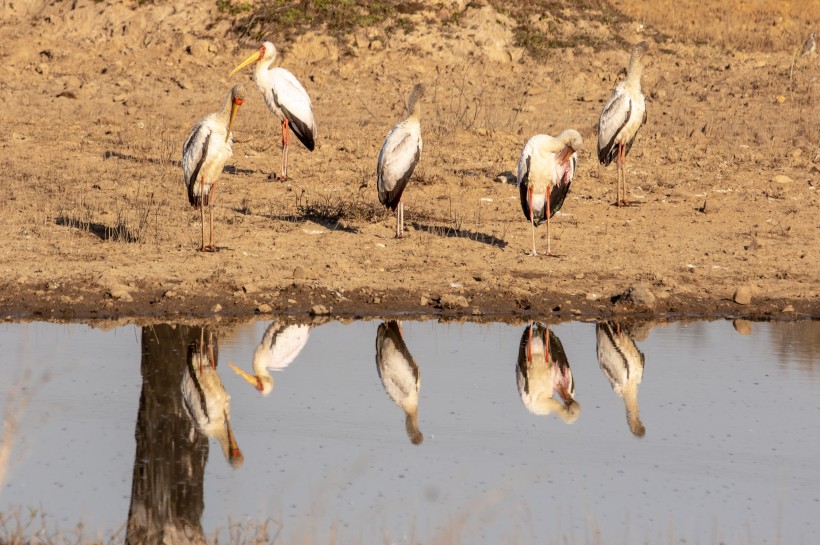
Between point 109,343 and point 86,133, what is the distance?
7.10 m

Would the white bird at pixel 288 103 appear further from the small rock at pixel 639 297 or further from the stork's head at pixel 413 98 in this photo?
the small rock at pixel 639 297

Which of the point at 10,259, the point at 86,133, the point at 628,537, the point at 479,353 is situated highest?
the point at 86,133

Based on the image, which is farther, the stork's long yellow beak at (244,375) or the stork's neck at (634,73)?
the stork's neck at (634,73)

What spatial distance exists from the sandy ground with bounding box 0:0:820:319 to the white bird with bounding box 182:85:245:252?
483mm

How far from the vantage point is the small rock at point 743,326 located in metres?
8.69

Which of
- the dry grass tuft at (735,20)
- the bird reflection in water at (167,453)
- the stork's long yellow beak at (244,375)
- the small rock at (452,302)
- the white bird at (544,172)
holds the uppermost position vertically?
the dry grass tuft at (735,20)

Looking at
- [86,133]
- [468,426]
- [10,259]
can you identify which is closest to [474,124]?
[86,133]

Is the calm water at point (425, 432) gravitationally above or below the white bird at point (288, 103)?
below

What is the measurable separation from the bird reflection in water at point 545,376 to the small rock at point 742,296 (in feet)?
4.78

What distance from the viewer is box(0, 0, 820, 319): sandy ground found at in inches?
367

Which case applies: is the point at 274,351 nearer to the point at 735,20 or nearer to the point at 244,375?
the point at 244,375

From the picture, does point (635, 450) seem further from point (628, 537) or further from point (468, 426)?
point (628, 537)

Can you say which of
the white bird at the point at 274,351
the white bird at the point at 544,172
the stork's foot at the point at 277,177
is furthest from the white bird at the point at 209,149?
the stork's foot at the point at 277,177

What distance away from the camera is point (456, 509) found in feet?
17.7
